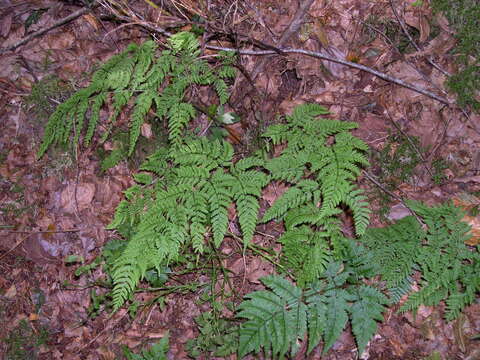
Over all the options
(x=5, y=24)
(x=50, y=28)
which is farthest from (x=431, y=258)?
(x=5, y=24)

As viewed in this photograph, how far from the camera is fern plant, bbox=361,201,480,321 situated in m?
3.15

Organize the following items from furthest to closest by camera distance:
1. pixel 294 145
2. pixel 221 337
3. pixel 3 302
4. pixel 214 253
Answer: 1. pixel 3 302
2. pixel 214 253
3. pixel 221 337
4. pixel 294 145

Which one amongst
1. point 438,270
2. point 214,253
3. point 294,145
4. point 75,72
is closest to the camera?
point 438,270

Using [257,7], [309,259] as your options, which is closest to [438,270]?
[309,259]

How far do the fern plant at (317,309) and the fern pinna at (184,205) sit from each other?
614mm

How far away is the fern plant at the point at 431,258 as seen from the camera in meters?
3.15

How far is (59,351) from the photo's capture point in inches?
163

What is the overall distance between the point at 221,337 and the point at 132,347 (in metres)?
0.99

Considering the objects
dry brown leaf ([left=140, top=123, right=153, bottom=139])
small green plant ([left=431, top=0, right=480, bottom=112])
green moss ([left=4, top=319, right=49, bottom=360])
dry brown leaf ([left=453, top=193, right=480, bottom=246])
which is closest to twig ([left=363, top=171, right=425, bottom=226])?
dry brown leaf ([left=453, top=193, right=480, bottom=246])

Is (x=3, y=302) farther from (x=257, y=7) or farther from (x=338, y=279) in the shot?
(x=257, y=7)

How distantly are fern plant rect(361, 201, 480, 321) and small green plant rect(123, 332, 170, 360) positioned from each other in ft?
6.86

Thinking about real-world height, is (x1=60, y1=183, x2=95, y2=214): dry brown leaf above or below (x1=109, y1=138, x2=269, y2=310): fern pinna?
below

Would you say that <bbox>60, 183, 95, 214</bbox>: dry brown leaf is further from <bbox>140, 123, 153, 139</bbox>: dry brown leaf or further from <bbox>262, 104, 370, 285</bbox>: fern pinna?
<bbox>262, 104, 370, 285</bbox>: fern pinna

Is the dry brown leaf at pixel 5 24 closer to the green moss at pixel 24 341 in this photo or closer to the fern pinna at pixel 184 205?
the fern pinna at pixel 184 205
